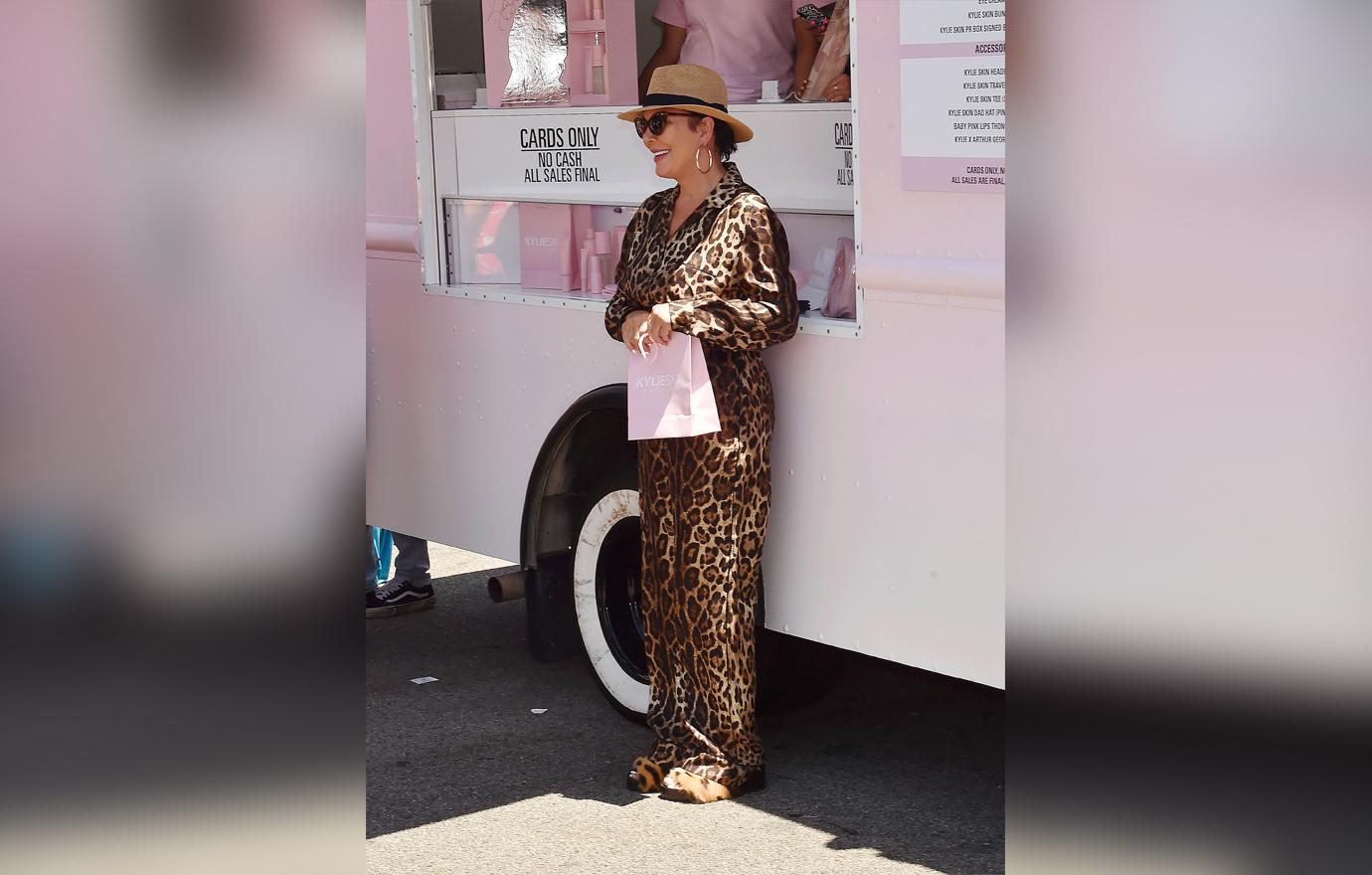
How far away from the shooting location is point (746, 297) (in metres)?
4.06

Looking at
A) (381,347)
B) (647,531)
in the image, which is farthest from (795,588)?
(381,347)

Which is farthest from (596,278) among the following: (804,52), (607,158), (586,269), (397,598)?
(397,598)

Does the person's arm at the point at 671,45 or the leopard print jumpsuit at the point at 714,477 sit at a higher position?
the person's arm at the point at 671,45

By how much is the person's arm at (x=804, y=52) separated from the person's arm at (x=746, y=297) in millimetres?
534

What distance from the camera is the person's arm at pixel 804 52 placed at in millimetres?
4430

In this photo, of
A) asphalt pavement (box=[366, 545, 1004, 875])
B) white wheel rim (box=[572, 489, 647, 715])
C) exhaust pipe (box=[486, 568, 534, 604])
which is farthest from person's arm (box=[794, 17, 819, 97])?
asphalt pavement (box=[366, 545, 1004, 875])

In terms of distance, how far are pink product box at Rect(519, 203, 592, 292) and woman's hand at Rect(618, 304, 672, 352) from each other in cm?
75

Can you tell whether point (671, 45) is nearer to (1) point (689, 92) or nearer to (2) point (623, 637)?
(1) point (689, 92)

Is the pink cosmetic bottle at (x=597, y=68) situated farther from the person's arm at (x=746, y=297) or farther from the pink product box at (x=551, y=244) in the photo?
the person's arm at (x=746, y=297)

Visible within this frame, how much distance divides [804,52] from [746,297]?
0.85 m

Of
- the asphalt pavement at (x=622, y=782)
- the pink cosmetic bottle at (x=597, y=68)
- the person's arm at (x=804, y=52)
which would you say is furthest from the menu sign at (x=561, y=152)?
the asphalt pavement at (x=622, y=782)

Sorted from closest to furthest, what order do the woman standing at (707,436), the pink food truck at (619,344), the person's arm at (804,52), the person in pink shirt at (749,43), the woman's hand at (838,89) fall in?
the pink food truck at (619,344) < the woman standing at (707,436) < the woman's hand at (838,89) < the person's arm at (804,52) < the person in pink shirt at (749,43)

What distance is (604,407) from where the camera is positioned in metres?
4.62
